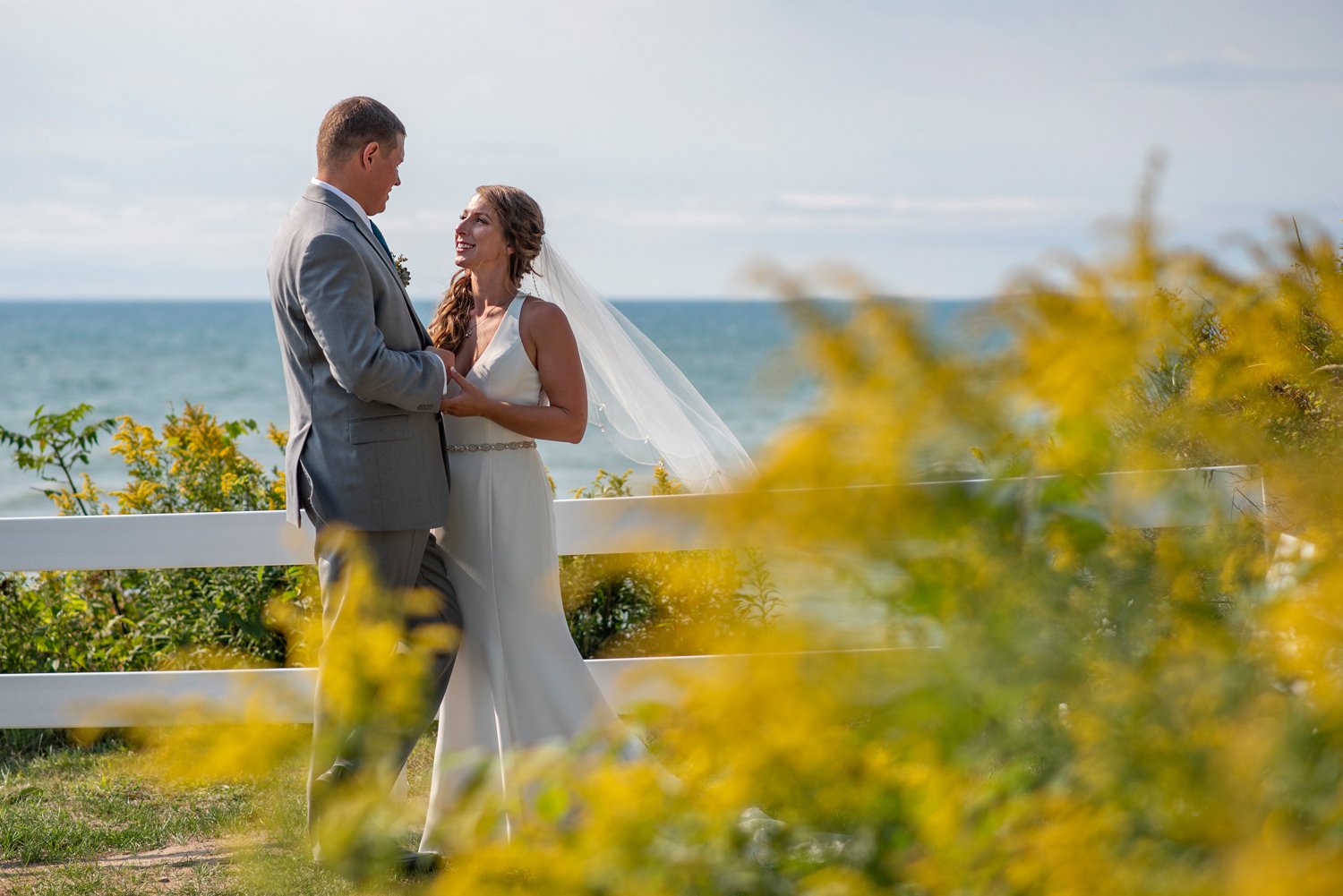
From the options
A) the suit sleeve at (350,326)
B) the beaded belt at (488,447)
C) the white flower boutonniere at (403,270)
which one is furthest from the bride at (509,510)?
the suit sleeve at (350,326)

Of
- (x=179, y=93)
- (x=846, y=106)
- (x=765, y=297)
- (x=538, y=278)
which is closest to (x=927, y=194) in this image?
(x=846, y=106)

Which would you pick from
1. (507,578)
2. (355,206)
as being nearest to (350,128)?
(355,206)

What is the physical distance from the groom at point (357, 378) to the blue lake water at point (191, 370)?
12472mm

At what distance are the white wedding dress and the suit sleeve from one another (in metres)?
0.54

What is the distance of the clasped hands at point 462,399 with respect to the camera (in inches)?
151

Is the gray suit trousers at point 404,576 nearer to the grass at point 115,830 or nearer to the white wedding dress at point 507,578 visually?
the white wedding dress at point 507,578

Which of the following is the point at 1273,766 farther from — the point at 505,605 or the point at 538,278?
the point at 538,278

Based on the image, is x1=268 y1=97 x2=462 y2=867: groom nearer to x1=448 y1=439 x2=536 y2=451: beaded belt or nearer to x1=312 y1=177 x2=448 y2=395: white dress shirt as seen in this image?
x1=312 y1=177 x2=448 y2=395: white dress shirt

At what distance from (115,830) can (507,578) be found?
1667mm

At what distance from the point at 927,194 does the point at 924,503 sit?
4620 centimetres

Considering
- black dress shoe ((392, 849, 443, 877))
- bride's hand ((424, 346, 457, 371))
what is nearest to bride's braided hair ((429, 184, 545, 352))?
bride's hand ((424, 346, 457, 371))

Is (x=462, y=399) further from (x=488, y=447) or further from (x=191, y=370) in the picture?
(x=191, y=370)

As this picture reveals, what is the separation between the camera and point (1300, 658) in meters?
1.10

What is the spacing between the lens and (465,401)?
12.6ft
